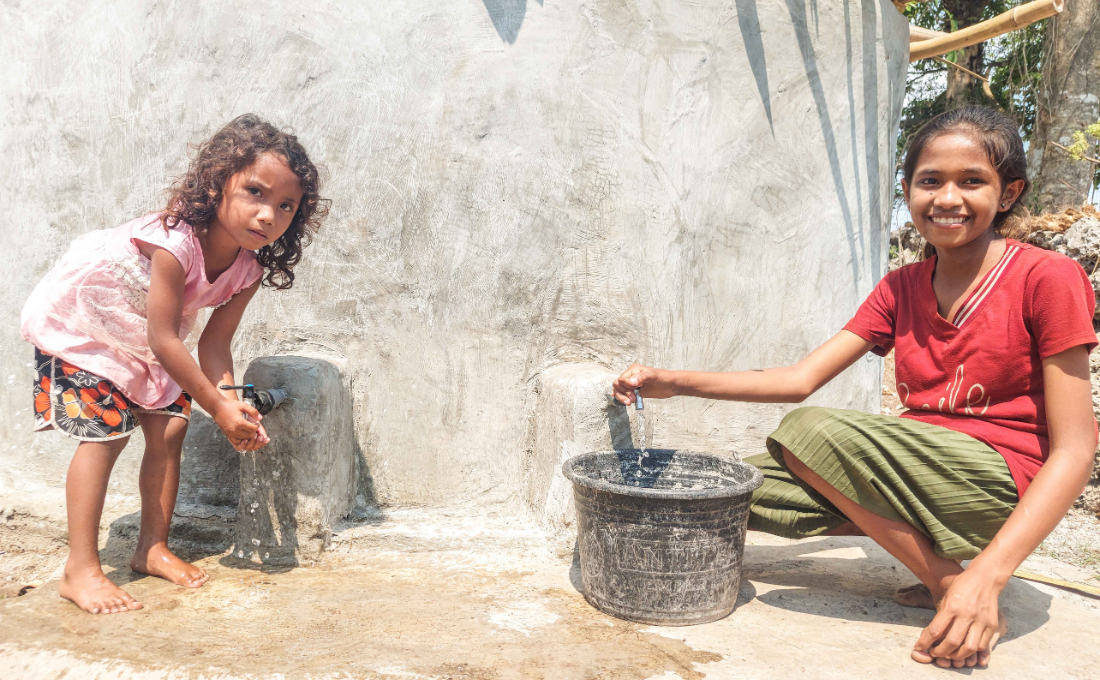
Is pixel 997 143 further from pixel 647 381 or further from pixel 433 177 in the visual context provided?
pixel 433 177

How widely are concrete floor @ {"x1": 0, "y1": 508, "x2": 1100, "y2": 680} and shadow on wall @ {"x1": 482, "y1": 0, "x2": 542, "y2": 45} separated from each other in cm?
167

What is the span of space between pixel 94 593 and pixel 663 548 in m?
1.50

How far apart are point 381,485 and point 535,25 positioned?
1668 millimetres

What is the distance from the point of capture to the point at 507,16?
2.73 metres

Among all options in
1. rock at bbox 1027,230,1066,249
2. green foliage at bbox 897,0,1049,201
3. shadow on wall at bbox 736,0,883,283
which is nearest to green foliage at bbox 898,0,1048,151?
green foliage at bbox 897,0,1049,201

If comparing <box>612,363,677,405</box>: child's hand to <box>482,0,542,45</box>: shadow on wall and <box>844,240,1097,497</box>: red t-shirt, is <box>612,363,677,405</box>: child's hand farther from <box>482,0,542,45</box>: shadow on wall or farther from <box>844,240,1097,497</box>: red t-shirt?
<box>482,0,542,45</box>: shadow on wall

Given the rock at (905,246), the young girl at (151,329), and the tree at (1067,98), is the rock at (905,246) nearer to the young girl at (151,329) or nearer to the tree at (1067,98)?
the tree at (1067,98)

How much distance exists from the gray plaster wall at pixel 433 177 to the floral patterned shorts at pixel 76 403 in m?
0.54

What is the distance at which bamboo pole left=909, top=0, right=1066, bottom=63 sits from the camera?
3531 millimetres

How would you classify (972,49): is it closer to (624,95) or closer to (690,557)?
(624,95)

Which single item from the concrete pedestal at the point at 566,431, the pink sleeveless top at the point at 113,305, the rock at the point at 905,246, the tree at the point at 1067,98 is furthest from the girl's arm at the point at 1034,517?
the rock at the point at 905,246

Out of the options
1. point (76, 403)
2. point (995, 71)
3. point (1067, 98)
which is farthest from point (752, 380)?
point (995, 71)

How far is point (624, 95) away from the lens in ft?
9.17

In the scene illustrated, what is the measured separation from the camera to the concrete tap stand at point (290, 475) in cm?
247
